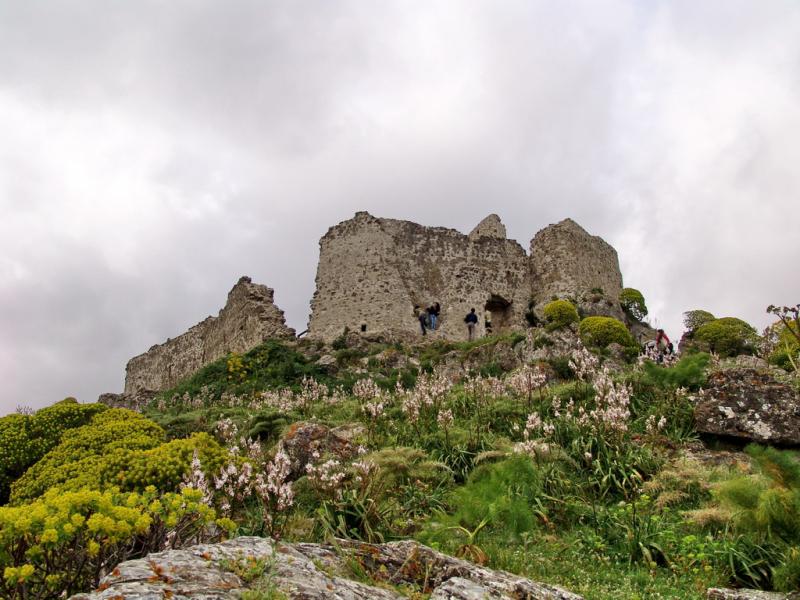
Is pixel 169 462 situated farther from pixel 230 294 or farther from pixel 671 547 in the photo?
pixel 230 294

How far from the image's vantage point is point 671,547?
7379 millimetres

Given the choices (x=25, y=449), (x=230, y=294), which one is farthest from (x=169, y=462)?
(x=230, y=294)

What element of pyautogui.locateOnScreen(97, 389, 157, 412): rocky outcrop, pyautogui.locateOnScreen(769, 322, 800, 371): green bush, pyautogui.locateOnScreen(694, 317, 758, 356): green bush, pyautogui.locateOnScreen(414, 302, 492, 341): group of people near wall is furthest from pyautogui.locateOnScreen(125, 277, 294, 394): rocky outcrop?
pyautogui.locateOnScreen(769, 322, 800, 371): green bush

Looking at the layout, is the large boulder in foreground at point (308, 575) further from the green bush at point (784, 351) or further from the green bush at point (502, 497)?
the green bush at point (784, 351)

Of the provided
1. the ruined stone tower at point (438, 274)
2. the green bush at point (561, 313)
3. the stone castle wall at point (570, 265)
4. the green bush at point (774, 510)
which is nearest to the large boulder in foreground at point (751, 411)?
the green bush at point (774, 510)

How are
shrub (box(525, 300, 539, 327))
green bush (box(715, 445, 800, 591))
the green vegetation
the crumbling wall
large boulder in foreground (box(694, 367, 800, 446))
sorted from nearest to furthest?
1. the green vegetation
2. green bush (box(715, 445, 800, 591))
3. large boulder in foreground (box(694, 367, 800, 446))
4. the crumbling wall
5. shrub (box(525, 300, 539, 327))

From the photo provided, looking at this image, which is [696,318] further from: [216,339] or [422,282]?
[216,339]

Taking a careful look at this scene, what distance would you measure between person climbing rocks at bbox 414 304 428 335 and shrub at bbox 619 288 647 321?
1086 centimetres

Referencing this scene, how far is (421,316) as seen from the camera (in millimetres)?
28422

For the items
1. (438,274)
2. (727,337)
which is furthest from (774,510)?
(438,274)

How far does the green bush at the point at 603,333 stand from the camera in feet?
74.8

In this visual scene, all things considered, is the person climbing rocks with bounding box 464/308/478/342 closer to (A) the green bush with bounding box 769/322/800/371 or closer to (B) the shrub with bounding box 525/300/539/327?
(B) the shrub with bounding box 525/300/539/327

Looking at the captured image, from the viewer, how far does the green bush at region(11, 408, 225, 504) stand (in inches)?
374

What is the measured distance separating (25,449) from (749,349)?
22.8 m
